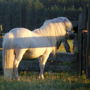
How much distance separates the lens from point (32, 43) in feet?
29.8

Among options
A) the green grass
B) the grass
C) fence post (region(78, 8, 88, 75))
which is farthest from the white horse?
the green grass

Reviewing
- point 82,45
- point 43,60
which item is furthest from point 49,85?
point 82,45

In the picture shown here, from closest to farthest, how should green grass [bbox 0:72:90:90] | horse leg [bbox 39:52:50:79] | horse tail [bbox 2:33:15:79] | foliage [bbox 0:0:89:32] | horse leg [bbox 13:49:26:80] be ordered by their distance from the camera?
green grass [bbox 0:72:90:90] → horse tail [bbox 2:33:15:79] → horse leg [bbox 13:49:26:80] → horse leg [bbox 39:52:50:79] → foliage [bbox 0:0:89:32]

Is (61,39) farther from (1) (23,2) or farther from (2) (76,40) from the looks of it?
(1) (23,2)

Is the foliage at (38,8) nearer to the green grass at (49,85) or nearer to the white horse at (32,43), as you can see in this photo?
the white horse at (32,43)

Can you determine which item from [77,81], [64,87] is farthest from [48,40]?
[64,87]

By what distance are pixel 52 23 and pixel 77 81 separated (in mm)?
2018

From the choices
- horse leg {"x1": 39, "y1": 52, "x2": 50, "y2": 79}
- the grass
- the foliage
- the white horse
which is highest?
the foliage

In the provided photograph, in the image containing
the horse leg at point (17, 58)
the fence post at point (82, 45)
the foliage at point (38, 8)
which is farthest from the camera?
the foliage at point (38, 8)

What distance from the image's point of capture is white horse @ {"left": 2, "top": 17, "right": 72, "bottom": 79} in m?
8.70

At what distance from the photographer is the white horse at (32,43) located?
8.70 meters

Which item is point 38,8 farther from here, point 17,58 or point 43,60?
point 17,58

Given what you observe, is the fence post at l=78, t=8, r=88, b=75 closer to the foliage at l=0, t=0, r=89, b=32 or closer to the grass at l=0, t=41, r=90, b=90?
the grass at l=0, t=41, r=90, b=90

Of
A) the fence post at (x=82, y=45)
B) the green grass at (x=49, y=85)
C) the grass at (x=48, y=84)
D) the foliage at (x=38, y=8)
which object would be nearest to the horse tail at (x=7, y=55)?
the grass at (x=48, y=84)
